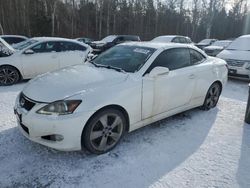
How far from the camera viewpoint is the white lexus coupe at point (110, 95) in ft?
9.68

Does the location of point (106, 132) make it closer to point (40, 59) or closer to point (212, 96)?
point (212, 96)

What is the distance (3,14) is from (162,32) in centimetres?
2185

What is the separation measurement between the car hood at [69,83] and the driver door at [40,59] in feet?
12.4

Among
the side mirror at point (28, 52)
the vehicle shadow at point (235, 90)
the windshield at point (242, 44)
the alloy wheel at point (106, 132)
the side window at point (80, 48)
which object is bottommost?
the vehicle shadow at point (235, 90)

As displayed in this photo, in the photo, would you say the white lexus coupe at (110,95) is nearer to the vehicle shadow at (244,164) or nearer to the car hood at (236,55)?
the vehicle shadow at (244,164)

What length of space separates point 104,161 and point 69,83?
3.78 feet

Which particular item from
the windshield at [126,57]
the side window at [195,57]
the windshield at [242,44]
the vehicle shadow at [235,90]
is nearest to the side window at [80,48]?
the windshield at [126,57]

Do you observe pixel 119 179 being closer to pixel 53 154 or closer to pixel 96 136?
pixel 96 136

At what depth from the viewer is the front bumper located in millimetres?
2891

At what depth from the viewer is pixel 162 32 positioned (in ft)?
121

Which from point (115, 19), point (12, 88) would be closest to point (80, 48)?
point (12, 88)

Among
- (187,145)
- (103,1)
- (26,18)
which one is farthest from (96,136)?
→ (103,1)

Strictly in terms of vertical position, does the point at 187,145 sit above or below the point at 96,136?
below

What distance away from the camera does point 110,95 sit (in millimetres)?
3164
